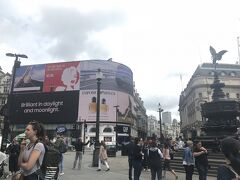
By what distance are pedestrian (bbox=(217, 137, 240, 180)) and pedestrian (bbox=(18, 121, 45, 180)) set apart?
7.85 ft

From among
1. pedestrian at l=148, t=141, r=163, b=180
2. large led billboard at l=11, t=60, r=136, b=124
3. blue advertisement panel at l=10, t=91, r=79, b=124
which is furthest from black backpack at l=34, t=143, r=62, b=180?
blue advertisement panel at l=10, t=91, r=79, b=124

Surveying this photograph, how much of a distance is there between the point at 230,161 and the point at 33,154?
2521 millimetres

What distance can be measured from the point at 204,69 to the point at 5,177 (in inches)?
2969

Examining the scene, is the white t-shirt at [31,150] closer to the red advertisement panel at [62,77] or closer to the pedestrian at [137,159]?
the pedestrian at [137,159]

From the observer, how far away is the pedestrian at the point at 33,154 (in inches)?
165

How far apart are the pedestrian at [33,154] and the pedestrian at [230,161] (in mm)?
2393

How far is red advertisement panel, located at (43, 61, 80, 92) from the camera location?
6994cm

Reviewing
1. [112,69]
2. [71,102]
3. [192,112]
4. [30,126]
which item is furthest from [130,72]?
[30,126]

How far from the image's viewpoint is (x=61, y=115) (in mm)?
69438

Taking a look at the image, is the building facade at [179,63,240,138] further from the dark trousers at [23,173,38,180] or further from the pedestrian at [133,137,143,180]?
the dark trousers at [23,173,38,180]

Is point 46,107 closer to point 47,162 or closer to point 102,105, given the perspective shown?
point 102,105

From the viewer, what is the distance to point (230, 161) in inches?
123

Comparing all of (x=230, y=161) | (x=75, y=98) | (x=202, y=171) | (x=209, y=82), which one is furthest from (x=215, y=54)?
(x=209, y=82)

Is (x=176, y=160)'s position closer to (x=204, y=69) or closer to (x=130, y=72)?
(x=130, y=72)
